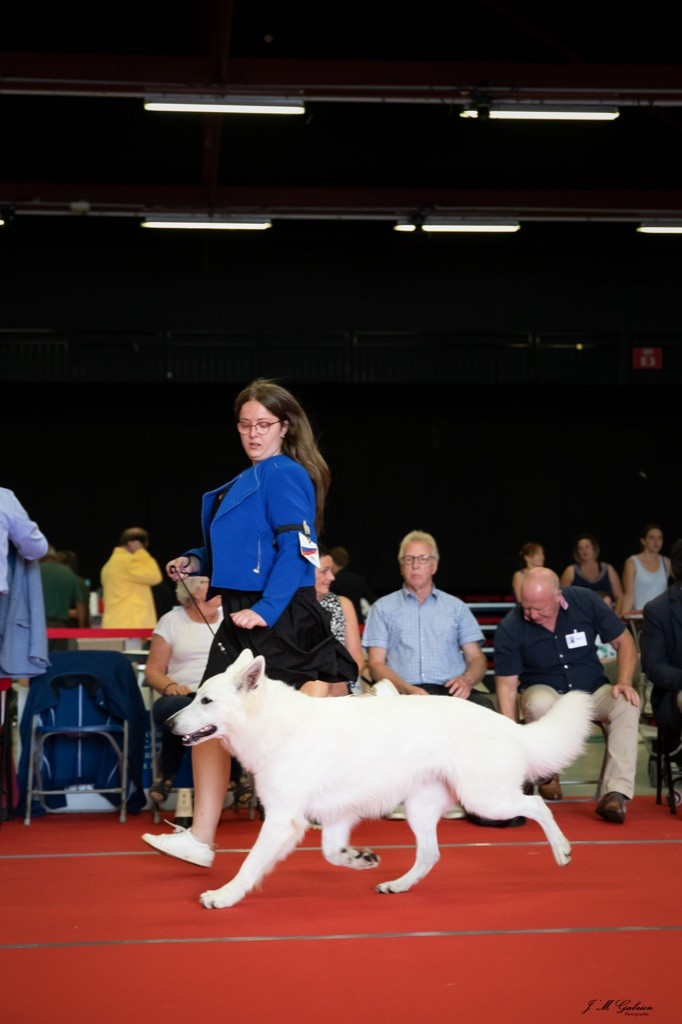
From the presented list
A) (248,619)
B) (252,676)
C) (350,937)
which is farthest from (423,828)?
(248,619)

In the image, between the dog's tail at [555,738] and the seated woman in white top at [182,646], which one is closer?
the dog's tail at [555,738]

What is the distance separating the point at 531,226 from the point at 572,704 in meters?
12.7

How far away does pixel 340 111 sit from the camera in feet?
43.1

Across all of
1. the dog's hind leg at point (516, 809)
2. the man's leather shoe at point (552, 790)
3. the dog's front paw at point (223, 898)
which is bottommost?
the man's leather shoe at point (552, 790)

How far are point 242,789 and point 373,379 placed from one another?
1012 cm

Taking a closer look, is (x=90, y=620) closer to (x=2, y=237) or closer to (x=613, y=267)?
(x=2, y=237)

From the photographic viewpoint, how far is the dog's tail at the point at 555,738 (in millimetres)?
4223

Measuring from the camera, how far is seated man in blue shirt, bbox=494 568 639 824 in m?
5.89

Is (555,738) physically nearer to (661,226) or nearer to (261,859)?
(261,859)

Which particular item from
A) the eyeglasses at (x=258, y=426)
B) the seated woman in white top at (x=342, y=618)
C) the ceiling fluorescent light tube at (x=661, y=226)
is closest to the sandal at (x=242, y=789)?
the seated woman in white top at (x=342, y=618)

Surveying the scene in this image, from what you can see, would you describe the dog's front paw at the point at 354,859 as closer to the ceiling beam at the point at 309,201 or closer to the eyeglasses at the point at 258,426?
the eyeglasses at the point at 258,426

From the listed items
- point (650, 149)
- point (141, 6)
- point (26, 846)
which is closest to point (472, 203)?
point (650, 149)

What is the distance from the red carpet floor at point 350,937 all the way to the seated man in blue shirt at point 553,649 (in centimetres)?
91

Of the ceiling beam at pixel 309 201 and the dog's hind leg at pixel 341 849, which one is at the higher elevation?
the ceiling beam at pixel 309 201
